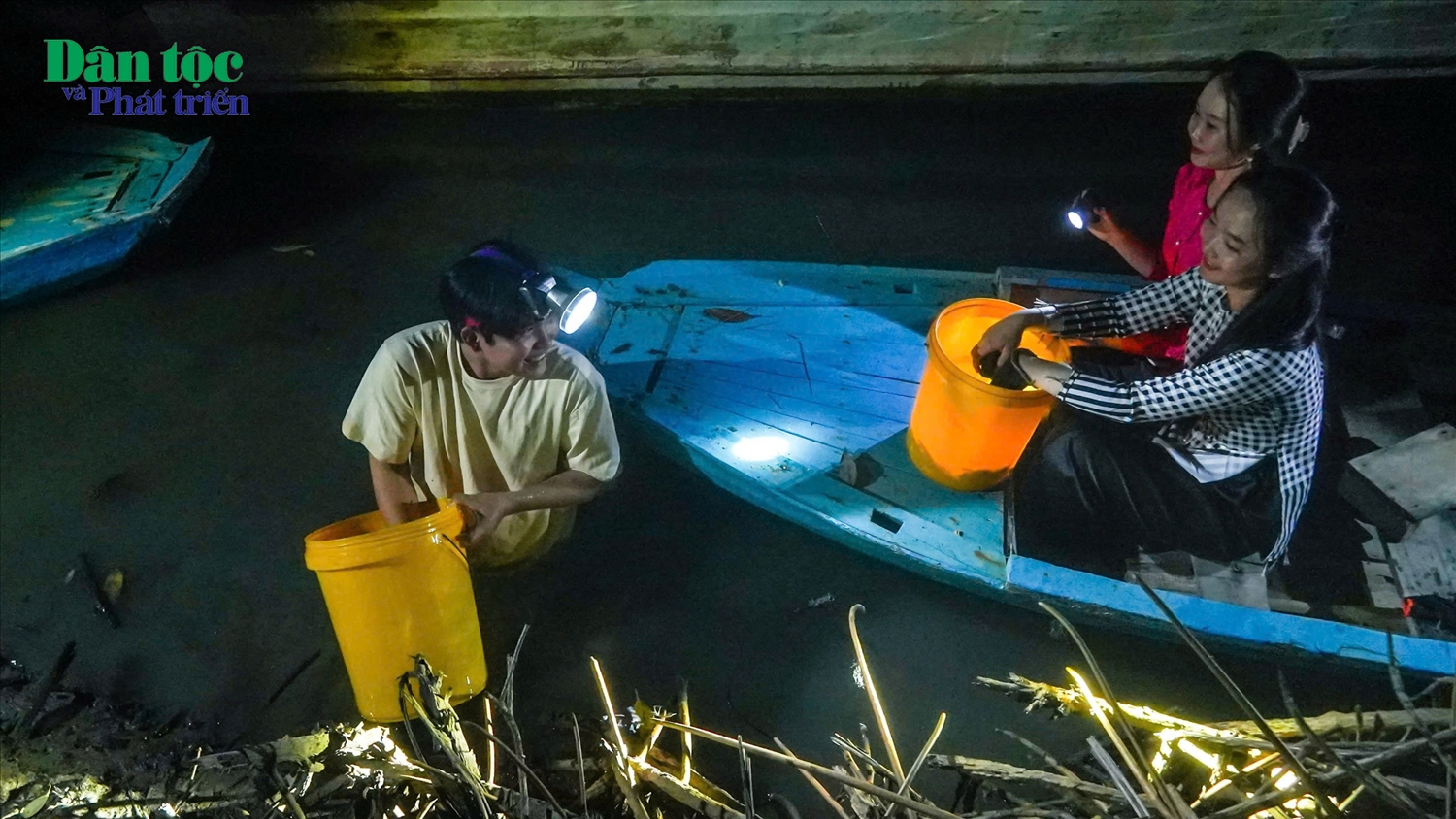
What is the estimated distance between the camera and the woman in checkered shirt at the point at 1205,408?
2.05 m

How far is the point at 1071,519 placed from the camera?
8.79 ft

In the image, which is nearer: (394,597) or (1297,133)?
(394,597)

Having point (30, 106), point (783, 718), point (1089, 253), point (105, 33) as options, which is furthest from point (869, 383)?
point (105, 33)

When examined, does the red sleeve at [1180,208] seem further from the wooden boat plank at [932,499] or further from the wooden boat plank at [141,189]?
the wooden boat plank at [141,189]

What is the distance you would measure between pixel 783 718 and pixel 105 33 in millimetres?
7404

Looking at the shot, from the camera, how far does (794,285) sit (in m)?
3.65

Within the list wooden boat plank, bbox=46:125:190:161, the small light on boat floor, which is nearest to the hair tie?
the small light on boat floor

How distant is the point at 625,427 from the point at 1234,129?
2.56m

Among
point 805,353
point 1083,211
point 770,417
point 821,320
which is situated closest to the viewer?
point 1083,211

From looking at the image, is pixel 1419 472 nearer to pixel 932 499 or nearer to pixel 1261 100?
pixel 1261 100

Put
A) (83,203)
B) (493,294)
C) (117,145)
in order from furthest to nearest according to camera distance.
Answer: (117,145), (83,203), (493,294)

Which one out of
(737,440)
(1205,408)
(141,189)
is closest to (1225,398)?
(1205,408)

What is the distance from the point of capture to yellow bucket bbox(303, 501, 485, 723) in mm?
2084

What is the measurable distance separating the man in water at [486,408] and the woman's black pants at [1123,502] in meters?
1.47
